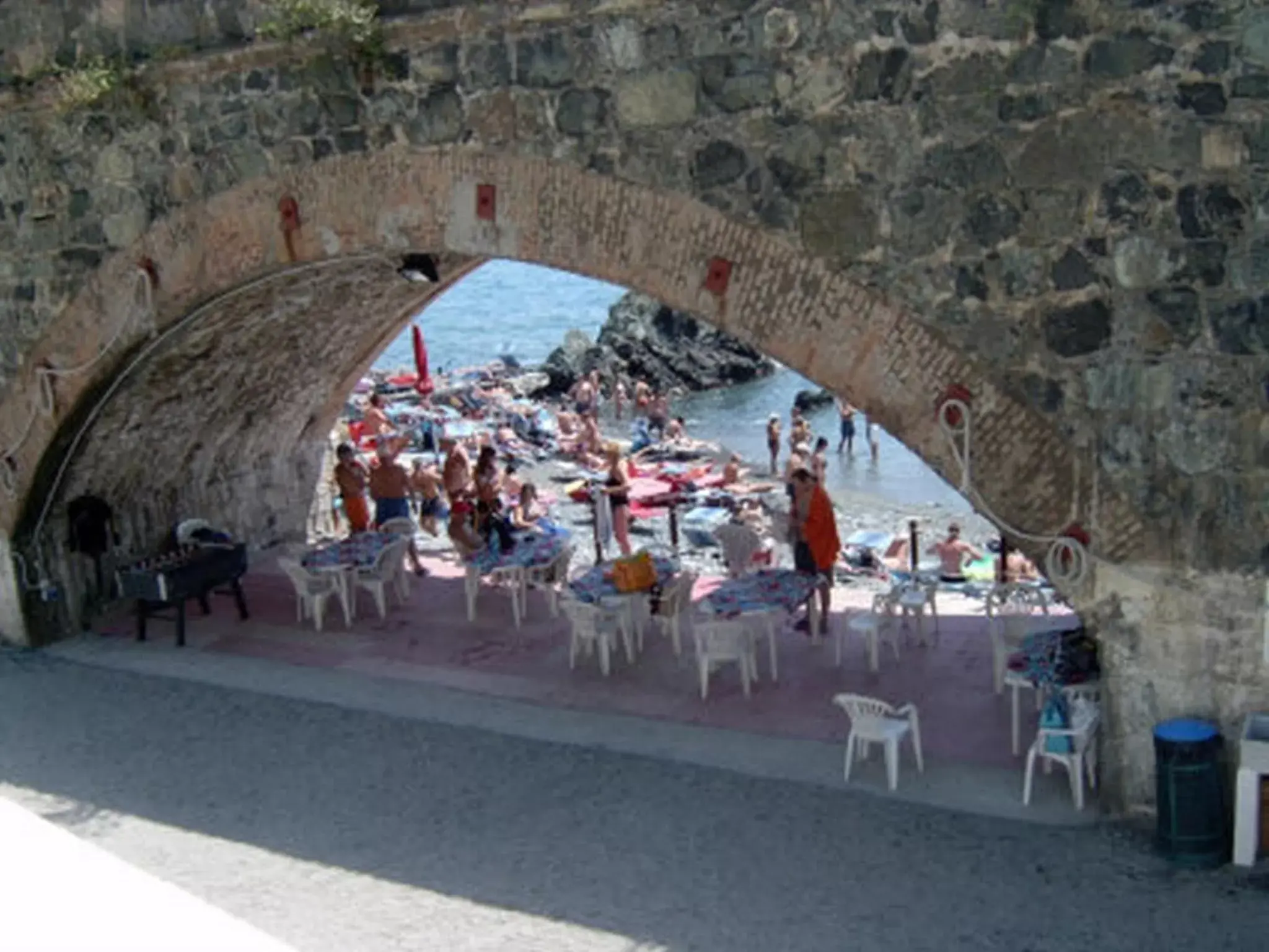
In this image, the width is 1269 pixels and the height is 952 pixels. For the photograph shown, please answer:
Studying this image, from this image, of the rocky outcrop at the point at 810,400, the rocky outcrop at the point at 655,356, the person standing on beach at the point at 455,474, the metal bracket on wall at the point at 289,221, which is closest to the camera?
the metal bracket on wall at the point at 289,221

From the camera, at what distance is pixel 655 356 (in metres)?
36.1

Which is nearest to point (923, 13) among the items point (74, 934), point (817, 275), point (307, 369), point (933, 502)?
point (817, 275)

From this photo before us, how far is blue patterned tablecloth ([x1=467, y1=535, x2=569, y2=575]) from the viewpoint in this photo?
1221cm

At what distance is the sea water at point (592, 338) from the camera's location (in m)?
23.4

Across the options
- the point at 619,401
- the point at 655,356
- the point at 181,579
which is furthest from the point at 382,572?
the point at 655,356

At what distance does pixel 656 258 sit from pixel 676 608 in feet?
11.5

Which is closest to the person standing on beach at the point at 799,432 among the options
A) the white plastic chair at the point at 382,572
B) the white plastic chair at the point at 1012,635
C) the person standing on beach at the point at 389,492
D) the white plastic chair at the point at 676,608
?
the person standing on beach at the point at 389,492

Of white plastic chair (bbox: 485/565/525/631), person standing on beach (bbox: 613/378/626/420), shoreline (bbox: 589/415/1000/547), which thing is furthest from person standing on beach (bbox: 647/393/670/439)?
white plastic chair (bbox: 485/565/525/631)

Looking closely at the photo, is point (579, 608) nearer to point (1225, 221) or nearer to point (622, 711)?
point (622, 711)

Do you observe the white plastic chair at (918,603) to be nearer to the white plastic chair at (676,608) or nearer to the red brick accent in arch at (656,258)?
the white plastic chair at (676,608)

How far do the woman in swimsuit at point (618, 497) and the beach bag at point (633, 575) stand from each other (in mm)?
3510

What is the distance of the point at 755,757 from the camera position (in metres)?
9.15

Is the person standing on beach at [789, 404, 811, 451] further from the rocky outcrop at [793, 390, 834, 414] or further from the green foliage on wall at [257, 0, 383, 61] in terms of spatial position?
the green foliage on wall at [257, 0, 383, 61]

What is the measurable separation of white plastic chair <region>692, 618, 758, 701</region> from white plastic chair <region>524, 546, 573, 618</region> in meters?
2.45
